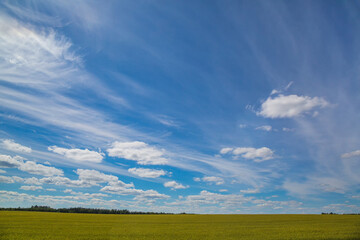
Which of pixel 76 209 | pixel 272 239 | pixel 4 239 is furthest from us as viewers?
pixel 76 209

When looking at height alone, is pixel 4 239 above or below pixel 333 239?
below

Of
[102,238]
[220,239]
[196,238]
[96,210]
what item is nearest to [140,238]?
[102,238]

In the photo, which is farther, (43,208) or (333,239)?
(43,208)

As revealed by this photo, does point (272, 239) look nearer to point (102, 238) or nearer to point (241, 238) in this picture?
point (241, 238)

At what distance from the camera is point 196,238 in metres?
28.4

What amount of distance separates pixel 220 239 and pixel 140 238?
1015cm

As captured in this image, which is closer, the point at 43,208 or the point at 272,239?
the point at 272,239

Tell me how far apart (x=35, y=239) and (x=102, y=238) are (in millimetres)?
7453

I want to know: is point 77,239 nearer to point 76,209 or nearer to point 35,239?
point 35,239

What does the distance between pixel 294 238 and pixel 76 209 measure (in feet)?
435

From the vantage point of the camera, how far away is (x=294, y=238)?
28.1 m

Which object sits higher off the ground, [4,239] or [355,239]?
[355,239]

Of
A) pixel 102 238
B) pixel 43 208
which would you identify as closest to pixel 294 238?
pixel 102 238

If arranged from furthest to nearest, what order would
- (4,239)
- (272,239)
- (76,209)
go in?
(76,209)
(272,239)
(4,239)
